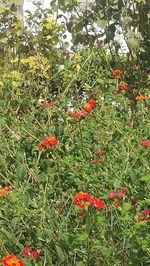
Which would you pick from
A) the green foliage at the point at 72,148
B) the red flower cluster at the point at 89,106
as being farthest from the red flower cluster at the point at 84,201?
the red flower cluster at the point at 89,106

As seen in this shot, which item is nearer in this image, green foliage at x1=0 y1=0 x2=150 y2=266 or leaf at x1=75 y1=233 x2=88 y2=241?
leaf at x1=75 y1=233 x2=88 y2=241

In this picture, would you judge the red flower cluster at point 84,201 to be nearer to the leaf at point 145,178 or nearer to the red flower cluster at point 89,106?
the leaf at point 145,178

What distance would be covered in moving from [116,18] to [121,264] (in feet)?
11.1

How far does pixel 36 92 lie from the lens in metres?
5.84

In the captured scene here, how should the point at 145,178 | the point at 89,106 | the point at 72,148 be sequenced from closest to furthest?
the point at 145,178
the point at 72,148
the point at 89,106

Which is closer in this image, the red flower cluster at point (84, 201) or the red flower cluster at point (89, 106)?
the red flower cluster at point (84, 201)

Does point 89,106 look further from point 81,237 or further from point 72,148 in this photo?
point 81,237

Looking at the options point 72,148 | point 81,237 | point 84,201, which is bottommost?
point 72,148

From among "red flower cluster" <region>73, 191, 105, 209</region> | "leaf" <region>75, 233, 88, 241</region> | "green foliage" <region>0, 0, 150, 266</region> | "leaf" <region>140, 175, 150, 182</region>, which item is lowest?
"green foliage" <region>0, 0, 150, 266</region>

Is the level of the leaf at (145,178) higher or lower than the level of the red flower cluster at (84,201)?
lower

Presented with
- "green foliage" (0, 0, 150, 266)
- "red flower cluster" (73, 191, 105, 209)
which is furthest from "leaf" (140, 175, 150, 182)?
"red flower cluster" (73, 191, 105, 209)

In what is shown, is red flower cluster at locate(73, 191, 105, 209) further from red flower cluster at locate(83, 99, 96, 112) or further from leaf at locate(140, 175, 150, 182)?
red flower cluster at locate(83, 99, 96, 112)

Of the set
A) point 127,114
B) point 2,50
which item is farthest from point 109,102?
point 2,50

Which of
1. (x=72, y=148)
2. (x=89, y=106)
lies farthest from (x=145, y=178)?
(x=89, y=106)
